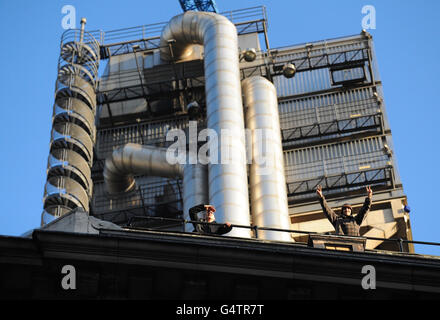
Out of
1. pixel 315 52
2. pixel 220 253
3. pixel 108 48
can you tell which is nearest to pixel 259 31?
pixel 315 52

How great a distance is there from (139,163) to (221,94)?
5409mm

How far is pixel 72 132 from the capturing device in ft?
145

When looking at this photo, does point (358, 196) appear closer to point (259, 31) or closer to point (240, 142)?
point (240, 142)

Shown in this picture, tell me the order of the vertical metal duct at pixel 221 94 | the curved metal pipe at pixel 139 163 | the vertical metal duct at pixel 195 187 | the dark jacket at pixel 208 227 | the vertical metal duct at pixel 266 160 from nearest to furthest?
the dark jacket at pixel 208 227
the vertical metal duct at pixel 221 94
the vertical metal duct at pixel 266 160
the vertical metal duct at pixel 195 187
the curved metal pipe at pixel 139 163

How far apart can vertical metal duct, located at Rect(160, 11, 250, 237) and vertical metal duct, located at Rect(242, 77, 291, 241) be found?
5.12 ft

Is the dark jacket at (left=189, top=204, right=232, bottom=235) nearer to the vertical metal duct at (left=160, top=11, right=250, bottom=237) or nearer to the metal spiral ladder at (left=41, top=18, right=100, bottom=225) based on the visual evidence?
the vertical metal duct at (left=160, top=11, right=250, bottom=237)

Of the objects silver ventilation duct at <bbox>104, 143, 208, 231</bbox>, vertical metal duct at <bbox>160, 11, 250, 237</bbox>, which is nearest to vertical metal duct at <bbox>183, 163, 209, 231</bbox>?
silver ventilation duct at <bbox>104, 143, 208, 231</bbox>

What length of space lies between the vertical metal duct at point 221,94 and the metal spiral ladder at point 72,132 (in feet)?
14.9

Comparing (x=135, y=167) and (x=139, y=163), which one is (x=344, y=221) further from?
(x=135, y=167)

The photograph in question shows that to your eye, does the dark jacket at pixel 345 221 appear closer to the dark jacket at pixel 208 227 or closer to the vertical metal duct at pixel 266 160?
the dark jacket at pixel 208 227

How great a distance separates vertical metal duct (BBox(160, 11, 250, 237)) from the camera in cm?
3638

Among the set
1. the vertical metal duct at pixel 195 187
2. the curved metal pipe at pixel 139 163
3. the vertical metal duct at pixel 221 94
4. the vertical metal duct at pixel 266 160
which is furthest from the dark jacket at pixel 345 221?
the curved metal pipe at pixel 139 163

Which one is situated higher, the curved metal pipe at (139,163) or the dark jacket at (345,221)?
the curved metal pipe at (139,163)

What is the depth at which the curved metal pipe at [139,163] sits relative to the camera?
41.9 metres
